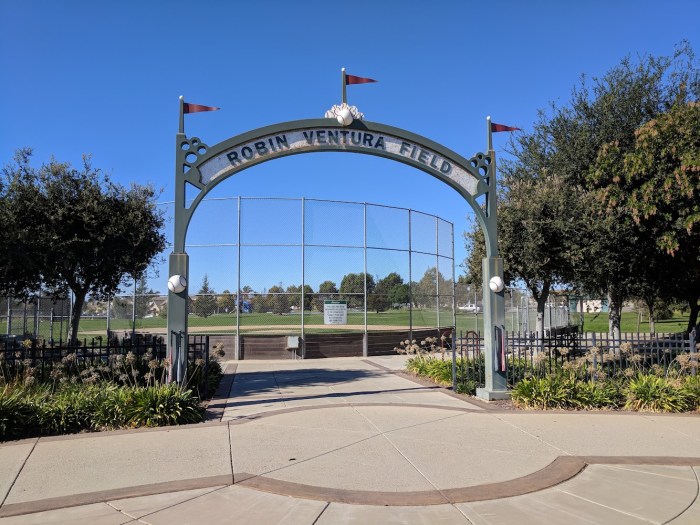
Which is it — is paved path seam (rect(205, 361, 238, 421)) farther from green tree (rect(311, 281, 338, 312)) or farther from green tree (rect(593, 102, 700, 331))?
green tree (rect(593, 102, 700, 331))

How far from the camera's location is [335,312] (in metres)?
19.5

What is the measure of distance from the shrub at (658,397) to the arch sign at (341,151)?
208 cm

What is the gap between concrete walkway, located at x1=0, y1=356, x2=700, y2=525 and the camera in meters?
4.52

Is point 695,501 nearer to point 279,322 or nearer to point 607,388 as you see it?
point 607,388

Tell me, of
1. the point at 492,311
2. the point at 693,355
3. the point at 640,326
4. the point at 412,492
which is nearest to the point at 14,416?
the point at 412,492

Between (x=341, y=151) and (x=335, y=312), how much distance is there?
1044 cm

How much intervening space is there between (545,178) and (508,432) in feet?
26.6

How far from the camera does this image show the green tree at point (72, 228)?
37.4ft

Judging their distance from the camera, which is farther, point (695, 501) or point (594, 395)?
point (594, 395)

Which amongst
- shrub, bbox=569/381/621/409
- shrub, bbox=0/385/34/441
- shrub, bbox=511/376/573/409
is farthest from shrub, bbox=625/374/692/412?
shrub, bbox=0/385/34/441

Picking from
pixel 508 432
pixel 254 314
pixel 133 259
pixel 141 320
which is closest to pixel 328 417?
pixel 508 432

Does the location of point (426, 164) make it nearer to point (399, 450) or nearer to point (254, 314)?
point (399, 450)

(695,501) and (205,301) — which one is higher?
(205,301)

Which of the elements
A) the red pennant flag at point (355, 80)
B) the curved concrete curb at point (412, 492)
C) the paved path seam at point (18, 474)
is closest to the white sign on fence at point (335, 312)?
the red pennant flag at point (355, 80)
